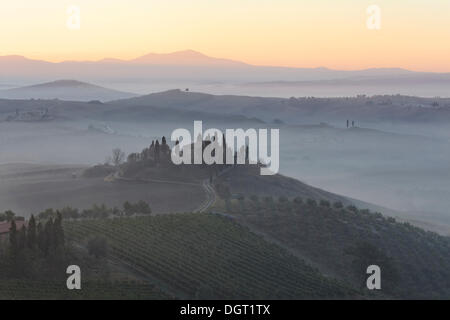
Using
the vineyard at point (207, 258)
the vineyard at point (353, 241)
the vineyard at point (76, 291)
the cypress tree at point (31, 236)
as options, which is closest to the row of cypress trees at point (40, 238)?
the cypress tree at point (31, 236)

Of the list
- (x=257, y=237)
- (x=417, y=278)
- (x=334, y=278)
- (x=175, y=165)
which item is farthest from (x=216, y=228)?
(x=175, y=165)

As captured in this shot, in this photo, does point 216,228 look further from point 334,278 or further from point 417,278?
point 417,278

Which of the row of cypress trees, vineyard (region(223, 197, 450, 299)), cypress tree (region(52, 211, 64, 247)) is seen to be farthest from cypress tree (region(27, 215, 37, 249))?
vineyard (region(223, 197, 450, 299))

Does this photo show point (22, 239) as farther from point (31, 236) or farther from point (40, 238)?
point (40, 238)

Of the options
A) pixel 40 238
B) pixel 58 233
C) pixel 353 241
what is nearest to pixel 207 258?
pixel 58 233

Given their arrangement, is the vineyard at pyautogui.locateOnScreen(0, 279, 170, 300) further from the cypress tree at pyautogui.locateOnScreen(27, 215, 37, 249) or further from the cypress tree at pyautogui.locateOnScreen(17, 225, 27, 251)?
the cypress tree at pyautogui.locateOnScreen(27, 215, 37, 249)

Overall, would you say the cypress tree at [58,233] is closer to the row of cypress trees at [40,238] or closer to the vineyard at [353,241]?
the row of cypress trees at [40,238]
